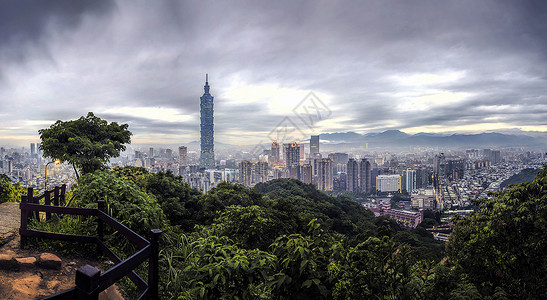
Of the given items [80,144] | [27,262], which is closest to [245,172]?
[80,144]

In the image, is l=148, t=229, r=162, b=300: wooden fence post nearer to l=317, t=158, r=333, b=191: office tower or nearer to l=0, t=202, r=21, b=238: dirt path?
l=0, t=202, r=21, b=238: dirt path

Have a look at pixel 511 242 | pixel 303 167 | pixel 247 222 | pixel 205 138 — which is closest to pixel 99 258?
pixel 247 222

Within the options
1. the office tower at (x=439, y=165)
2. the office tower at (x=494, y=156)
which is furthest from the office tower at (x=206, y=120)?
the office tower at (x=494, y=156)

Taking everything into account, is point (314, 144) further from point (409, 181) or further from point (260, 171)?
point (409, 181)

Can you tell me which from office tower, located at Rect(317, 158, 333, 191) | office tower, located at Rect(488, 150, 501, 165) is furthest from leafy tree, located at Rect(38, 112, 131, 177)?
office tower, located at Rect(488, 150, 501, 165)

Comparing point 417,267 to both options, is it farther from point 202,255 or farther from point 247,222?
point 247,222
